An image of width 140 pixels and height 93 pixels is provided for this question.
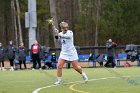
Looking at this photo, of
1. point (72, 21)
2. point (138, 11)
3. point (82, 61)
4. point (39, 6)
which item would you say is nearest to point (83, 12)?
point (72, 21)

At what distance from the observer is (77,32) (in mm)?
66188

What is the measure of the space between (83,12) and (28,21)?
35184 mm

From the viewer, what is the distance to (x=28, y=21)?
3262 cm

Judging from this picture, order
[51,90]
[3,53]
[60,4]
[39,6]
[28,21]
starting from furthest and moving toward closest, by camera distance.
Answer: [60,4], [39,6], [28,21], [3,53], [51,90]

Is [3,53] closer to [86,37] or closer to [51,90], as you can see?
[51,90]

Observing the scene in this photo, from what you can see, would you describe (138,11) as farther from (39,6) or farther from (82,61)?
(82,61)

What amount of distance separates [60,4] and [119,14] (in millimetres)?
13304

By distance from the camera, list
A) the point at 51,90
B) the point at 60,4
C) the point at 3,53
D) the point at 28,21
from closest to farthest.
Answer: the point at 51,90, the point at 3,53, the point at 28,21, the point at 60,4

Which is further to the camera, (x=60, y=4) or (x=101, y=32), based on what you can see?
(x=60, y=4)

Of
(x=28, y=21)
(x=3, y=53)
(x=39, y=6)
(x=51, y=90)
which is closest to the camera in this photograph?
(x=51, y=90)

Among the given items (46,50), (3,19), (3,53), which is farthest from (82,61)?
(3,19)

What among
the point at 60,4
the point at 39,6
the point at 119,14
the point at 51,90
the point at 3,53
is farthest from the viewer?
the point at 60,4

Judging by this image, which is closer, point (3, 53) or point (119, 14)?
point (3, 53)

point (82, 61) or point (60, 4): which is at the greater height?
point (60, 4)
